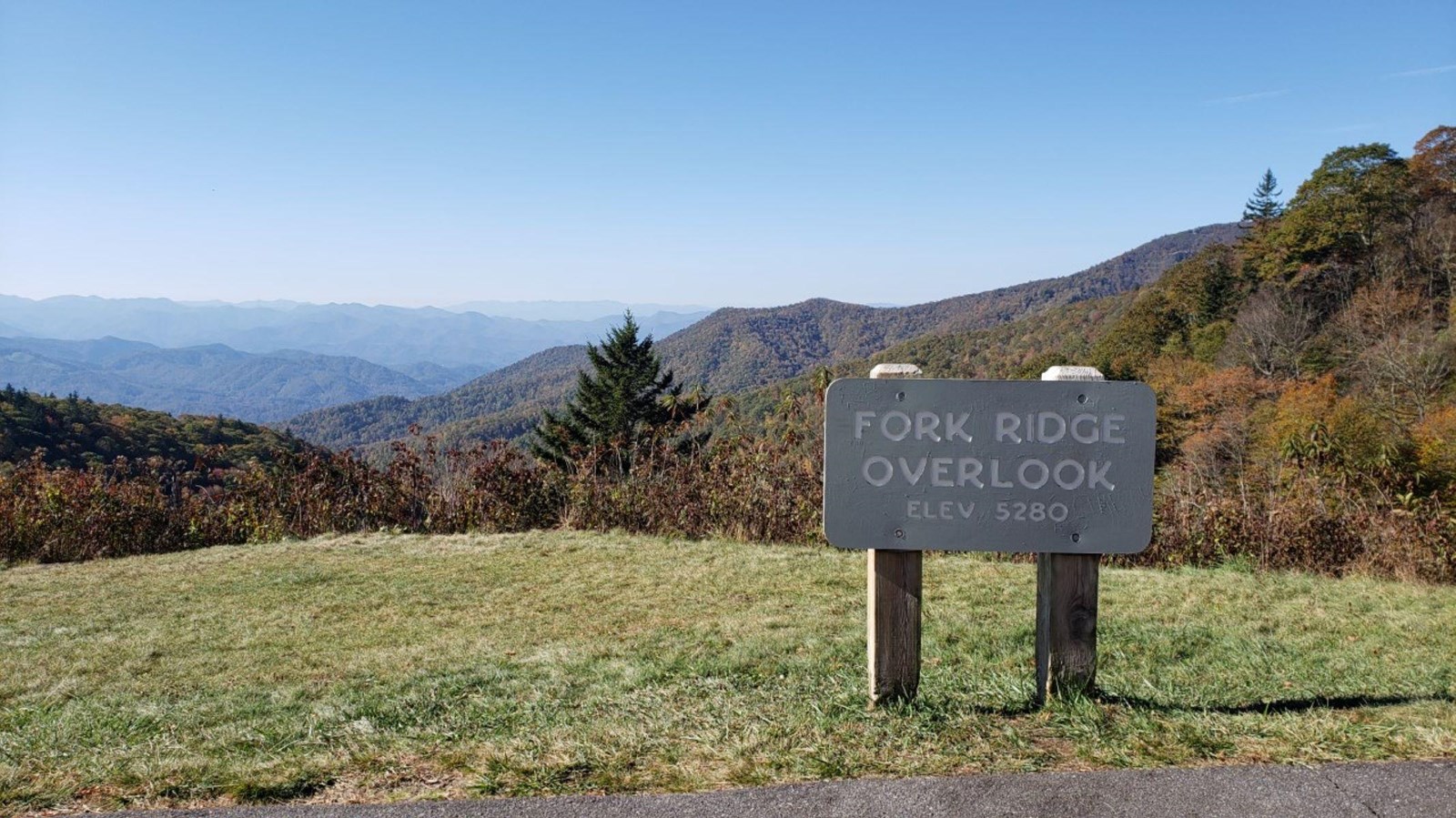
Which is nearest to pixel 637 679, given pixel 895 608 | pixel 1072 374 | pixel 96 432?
pixel 895 608

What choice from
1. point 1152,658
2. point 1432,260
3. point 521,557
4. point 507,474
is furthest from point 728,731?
point 1432,260

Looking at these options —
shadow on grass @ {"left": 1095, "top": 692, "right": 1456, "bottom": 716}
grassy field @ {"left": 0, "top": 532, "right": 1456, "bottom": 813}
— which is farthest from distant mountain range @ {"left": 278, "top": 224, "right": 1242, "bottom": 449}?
shadow on grass @ {"left": 1095, "top": 692, "right": 1456, "bottom": 716}

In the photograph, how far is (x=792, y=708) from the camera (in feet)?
10.2

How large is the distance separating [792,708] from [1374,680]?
220 cm

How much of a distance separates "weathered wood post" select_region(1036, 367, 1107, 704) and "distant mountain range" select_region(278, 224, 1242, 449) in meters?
95.4

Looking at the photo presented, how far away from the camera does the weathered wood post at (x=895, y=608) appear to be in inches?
118

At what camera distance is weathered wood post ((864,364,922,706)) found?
2988 mm

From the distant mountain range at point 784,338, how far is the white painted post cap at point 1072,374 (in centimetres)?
9539

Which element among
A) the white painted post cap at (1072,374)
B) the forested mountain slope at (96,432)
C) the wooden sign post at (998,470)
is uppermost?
the white painted post cap at (1072,374)

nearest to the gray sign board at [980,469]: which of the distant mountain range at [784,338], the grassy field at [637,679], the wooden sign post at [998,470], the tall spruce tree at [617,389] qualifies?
the wooden sign post at [998,470]

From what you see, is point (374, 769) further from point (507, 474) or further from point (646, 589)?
point (507, 474)

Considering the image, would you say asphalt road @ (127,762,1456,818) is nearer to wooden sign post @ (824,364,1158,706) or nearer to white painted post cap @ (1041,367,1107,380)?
wooden sign post @ (824,364,1158,706)

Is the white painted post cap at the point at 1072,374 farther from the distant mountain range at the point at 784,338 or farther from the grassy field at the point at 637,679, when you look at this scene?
the distant mountain range at the point at 784,338

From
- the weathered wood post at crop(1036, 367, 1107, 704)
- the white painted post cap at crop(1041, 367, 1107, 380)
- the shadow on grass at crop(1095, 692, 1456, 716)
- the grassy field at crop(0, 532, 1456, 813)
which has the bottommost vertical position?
the grassy field at crop(0, 532, 1456, 813)
